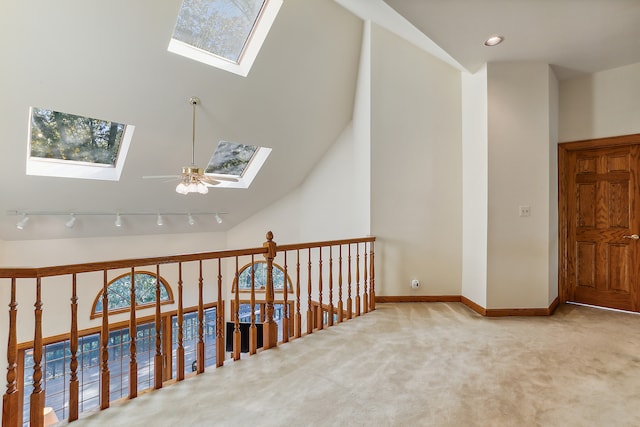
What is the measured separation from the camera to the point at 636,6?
235 cm

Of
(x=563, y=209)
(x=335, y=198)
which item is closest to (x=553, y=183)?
(x=563, y=209)

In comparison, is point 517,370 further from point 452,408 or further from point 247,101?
point 247,101

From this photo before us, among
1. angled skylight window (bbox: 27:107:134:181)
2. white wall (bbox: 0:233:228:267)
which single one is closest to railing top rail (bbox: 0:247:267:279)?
angled skylight window (bbox: 27:107:134:181)

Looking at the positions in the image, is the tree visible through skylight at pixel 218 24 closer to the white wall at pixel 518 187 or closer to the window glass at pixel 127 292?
the white wall at pixel 518 187

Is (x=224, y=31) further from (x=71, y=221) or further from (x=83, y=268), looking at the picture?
(x=71, y=221)

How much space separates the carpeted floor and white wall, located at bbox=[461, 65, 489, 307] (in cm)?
70

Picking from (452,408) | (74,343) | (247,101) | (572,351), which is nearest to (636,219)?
(572,351)

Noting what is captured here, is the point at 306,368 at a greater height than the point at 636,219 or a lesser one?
lesser

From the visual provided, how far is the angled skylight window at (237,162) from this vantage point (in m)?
5.10

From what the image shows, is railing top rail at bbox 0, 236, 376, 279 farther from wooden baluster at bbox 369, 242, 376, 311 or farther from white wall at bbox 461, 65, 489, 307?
white wall at bbox 461, 65, 489, 307

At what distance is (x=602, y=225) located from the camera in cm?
355

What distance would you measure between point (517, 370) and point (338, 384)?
127 centimetres

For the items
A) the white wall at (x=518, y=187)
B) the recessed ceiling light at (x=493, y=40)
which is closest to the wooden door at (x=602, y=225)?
the white wall at (x=518, y=187)

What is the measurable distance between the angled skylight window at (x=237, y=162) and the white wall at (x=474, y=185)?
9.73 feet
